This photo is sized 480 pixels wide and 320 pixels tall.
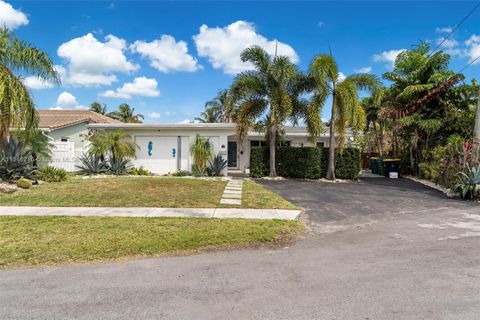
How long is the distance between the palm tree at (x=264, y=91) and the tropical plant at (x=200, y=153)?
71.4 inches

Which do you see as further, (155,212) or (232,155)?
(232,155)

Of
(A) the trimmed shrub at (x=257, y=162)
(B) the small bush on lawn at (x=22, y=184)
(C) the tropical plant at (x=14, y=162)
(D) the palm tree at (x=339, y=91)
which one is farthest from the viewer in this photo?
(A) the trimmed shrub at (x=257, y=162)

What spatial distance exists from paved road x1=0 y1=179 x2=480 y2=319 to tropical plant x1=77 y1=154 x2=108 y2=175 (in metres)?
11.2

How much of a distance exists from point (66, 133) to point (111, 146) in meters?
9.17

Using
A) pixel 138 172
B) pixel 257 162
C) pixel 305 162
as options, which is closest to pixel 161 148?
pixel 138 172

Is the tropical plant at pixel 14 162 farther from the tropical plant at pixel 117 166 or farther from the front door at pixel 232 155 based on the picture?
the front door at pixel 232 155

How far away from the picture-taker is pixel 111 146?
48.3ft

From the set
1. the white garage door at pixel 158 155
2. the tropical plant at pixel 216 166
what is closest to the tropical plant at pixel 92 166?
the white garage door at pixel 158 155

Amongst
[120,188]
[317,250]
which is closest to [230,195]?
[120,188]

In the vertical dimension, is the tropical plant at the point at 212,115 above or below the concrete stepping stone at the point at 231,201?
above

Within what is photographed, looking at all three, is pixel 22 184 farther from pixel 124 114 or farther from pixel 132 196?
pixel 124 114

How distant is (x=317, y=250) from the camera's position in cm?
499

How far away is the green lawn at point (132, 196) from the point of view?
26.9 ft

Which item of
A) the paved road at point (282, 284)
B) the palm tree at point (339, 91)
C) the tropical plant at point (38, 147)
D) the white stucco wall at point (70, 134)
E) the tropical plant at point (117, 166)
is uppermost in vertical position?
the palm tree at point (339, 91)
